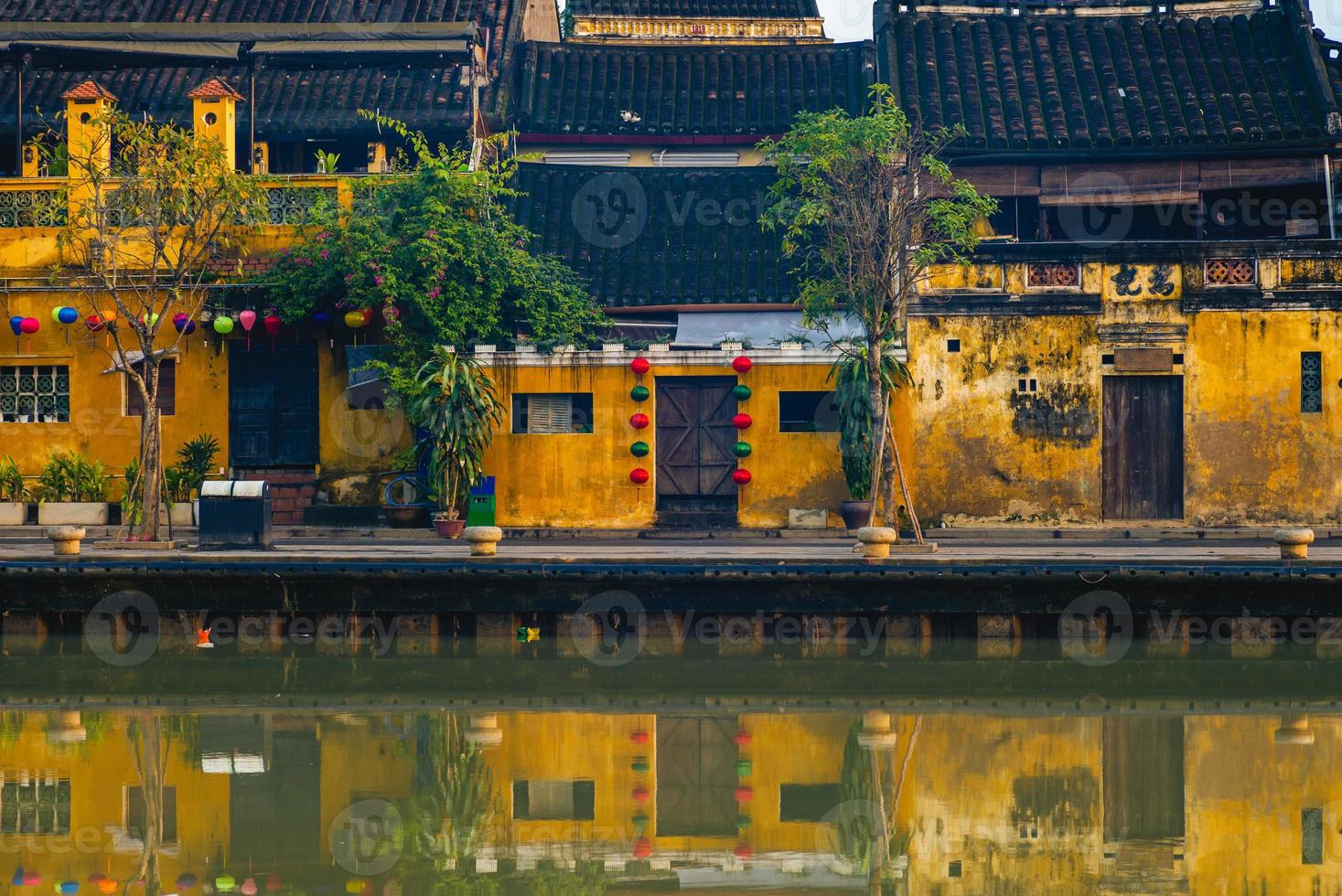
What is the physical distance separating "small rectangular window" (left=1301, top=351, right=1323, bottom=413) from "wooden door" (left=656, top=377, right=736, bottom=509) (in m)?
8.61

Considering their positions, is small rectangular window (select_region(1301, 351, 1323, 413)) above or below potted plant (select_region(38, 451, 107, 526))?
above

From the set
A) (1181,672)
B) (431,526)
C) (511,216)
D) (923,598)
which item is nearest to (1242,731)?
(1181,672)

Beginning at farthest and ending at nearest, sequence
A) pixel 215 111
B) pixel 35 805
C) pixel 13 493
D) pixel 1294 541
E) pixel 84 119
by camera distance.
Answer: pixel 215 111 → pixel 84 119 → pixel 13 493 → pixel 1294 541 → pixel 35 805

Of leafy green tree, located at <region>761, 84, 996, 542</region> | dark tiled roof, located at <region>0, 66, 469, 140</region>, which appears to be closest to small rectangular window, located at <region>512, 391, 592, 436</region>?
leafy green tree, located at <region>761, 84, 996, 542</region>

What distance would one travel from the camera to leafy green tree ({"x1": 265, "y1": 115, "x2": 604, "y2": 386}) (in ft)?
84.4

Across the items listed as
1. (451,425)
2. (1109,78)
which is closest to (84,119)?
(451,425)

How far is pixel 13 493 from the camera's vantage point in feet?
88.5

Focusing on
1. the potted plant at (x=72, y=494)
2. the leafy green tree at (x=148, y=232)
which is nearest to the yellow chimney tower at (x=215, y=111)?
the leafy green tree at (x=148, y=232)

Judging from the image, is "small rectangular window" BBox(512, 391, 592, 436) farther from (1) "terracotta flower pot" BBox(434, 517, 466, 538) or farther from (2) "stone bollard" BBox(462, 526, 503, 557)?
(2) "stone bollard" BBox(462, 526, 503, 557)

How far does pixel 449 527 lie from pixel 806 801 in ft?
38.6

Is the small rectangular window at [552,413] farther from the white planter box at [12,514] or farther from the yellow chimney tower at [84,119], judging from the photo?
the white planter box at [12,514]

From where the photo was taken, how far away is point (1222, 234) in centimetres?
2872

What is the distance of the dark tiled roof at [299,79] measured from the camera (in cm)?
3012

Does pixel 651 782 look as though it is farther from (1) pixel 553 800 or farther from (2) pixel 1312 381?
(2) pixel 1312 381
